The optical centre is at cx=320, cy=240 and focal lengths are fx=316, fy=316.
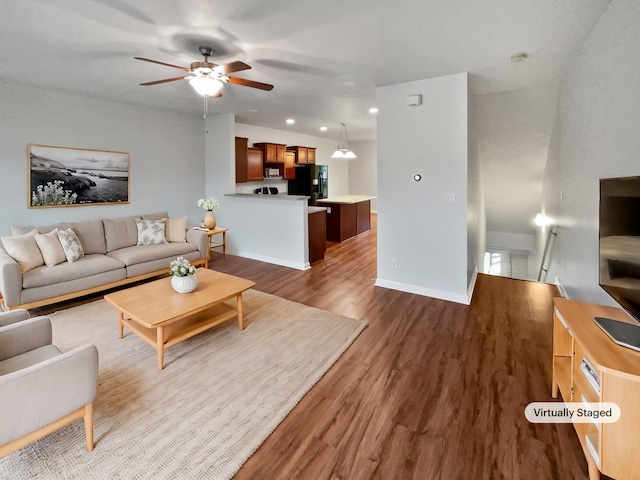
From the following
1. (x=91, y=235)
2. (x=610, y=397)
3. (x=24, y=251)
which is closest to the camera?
(x=610, y=397)

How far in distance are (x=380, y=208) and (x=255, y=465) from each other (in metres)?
3.28

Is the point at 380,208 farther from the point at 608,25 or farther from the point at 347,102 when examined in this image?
the point at 608,25

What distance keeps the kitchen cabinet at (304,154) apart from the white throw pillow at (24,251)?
5825mm

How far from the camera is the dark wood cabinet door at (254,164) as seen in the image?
6.84m

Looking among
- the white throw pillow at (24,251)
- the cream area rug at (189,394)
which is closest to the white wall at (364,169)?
the cream area rug at (189,394)

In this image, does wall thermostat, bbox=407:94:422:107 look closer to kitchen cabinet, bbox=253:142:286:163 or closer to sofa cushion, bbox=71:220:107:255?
kitchen cabinet, bbox=253:142:286:163

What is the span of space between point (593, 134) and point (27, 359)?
439cm

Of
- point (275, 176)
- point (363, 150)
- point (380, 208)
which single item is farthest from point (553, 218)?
point (363, 150)

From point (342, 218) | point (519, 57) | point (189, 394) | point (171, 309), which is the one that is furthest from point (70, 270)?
point (519, 57)

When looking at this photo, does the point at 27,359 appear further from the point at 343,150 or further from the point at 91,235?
the point at 343,150

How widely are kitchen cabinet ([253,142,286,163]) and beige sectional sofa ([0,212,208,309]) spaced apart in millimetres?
2882

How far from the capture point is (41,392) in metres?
1.50

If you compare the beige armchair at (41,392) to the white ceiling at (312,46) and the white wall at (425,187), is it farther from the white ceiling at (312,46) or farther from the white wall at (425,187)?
the white wall at (425,187)

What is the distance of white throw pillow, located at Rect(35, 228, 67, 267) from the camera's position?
12.1 feet
